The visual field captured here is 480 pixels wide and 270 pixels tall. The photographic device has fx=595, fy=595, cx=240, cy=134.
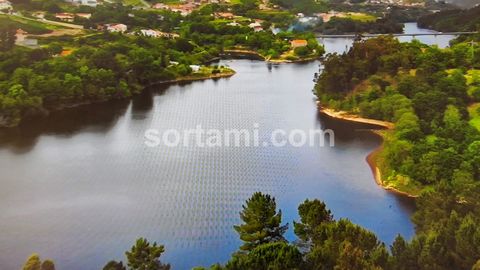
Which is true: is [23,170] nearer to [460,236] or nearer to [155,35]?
[460,236]

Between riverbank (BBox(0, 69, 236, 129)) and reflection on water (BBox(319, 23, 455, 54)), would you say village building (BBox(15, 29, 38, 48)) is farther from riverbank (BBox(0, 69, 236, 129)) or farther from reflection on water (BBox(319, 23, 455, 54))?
reflection on water (BBox(319, 23, 455, 54))

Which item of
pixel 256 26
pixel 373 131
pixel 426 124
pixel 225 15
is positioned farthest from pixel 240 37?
pixel 426 124

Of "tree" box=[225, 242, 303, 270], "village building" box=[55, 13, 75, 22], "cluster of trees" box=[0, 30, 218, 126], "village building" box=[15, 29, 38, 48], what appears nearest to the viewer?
"tree" box=[225, 242, 303, 270]

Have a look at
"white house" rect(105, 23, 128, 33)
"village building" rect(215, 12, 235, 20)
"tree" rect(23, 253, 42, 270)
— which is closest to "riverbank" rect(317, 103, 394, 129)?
"tree" rect(23, 253, 42, 270)

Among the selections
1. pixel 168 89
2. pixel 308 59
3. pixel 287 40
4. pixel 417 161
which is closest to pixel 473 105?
pixel 417 161

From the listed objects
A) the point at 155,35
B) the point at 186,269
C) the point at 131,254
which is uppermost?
the point at 155,35
